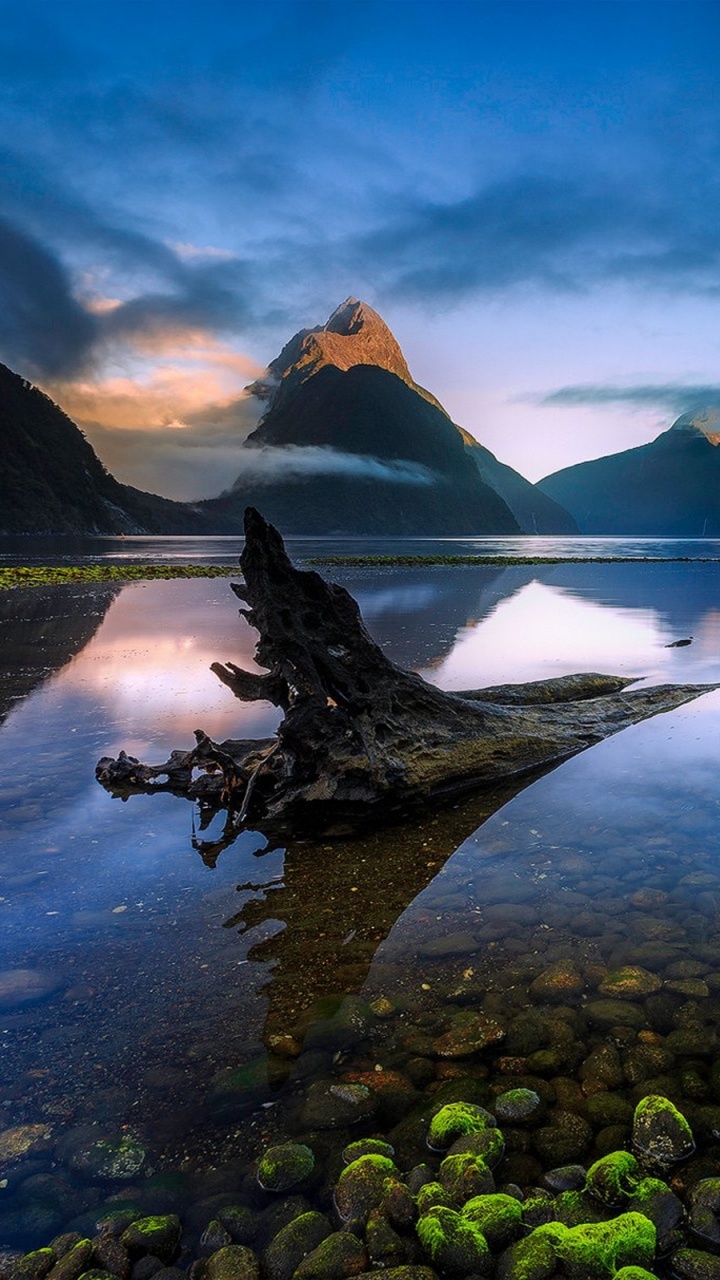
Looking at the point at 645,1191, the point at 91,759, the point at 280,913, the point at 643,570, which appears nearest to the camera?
the point at 645,1191

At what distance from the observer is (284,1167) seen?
3979mm

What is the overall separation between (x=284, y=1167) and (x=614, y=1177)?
1.84 meters

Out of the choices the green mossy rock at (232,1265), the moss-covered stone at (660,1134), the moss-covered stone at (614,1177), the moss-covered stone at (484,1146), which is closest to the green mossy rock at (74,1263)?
the green mossy rock at (232,1265)

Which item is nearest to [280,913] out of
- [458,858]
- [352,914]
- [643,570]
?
[352,914]

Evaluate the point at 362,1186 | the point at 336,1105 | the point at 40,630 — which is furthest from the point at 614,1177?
the point at 40,630

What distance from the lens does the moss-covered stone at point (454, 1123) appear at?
4195 millimetres

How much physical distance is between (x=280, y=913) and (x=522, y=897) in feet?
8.05

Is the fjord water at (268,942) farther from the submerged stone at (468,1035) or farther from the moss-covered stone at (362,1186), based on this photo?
the moss-covered stone at (362,1186)

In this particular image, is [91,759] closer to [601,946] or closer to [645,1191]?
[601,946]

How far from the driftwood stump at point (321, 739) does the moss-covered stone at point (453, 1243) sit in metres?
5.45

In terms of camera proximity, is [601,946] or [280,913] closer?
[601,946]

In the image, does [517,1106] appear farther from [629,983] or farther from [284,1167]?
[629,983]

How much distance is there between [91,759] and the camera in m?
11.2

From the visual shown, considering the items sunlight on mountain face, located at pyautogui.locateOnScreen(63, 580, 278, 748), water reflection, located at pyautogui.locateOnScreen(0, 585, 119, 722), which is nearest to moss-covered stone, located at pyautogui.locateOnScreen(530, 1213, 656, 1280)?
sunlight on mountain face, located at pyautogui.locateOnScreen(63, 580, 278, 748)
